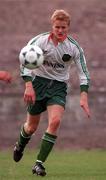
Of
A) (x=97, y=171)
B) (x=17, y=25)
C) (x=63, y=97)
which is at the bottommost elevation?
(x=97, y=171)

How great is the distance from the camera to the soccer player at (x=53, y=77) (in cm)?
892

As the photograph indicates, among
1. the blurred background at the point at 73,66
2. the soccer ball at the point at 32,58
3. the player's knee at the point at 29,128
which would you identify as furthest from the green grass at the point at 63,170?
the blurred background at the point at 73,66

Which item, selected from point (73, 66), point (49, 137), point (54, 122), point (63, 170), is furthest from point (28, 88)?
point (73, 66)

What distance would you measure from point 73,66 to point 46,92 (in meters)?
10.7

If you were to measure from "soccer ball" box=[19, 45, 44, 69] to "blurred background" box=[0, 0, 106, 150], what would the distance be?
9.17 m

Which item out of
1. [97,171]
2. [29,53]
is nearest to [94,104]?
[97,171]

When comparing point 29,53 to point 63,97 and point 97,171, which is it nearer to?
point 63,97

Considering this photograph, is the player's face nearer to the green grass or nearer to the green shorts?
the green shorts

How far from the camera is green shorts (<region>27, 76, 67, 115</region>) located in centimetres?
930

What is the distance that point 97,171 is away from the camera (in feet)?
32.4

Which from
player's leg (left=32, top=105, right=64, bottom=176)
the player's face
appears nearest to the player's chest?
the player's face

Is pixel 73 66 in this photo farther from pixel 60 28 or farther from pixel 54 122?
pixel 54 122

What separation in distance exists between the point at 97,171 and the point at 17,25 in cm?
1178

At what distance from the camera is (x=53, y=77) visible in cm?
938
